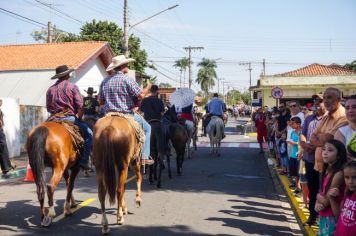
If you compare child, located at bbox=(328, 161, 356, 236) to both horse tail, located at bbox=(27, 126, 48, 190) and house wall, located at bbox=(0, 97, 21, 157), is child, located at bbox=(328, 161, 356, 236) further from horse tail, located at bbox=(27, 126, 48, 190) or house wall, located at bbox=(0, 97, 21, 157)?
house wall, located at bbox=(0, 97, 21, 157)

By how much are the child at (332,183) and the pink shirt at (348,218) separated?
0.26m

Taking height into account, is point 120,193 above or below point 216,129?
below

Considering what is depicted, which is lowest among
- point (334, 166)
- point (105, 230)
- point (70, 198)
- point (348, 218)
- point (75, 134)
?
point (105, 230)

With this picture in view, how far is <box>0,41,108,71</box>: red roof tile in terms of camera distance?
2505 cm

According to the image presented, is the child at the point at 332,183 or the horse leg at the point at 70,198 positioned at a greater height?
the child at the point at 332,183

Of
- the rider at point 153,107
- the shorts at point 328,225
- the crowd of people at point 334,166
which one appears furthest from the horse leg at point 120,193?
the rider at point 153,107

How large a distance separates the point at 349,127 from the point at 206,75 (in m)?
100

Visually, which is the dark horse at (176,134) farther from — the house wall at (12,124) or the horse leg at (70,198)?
the house wall at (12,124)

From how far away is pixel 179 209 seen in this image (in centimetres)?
765

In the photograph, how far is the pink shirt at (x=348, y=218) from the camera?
12.4 feet

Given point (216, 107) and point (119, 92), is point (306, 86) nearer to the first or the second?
point (216, 107)

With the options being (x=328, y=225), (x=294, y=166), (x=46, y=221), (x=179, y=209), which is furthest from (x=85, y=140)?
(x=294, y=166)

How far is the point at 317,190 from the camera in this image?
6.48m

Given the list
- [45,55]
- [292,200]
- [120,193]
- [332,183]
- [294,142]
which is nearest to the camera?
[332,183]
